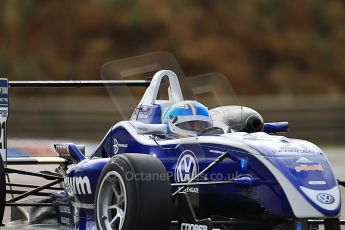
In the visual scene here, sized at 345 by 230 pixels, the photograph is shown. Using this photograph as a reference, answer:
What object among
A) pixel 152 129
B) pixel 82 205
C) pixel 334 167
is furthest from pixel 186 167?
pixel 334 167

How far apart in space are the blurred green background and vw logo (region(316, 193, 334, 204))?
2117cm

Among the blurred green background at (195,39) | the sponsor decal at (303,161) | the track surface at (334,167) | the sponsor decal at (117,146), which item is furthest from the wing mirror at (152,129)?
the blurred green background at (195,39)

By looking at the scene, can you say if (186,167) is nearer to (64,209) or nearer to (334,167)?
(64,209)

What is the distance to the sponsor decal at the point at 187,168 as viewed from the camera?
26.4 feet

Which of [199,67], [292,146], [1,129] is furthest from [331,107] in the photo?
Answer: [292,146]

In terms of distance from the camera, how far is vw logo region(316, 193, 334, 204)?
733cm

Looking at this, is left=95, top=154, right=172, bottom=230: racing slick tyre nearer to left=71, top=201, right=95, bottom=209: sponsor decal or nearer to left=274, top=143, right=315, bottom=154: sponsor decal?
left=71, top=201, right=95, bottom=209: sponsor decal

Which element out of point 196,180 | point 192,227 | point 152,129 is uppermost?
point 152,129

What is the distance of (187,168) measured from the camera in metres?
8.11

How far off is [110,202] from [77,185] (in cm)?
109

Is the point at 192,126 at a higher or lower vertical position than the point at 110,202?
higher

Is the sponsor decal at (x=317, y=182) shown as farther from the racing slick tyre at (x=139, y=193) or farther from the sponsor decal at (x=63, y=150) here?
the sponsor decal at (x=63, y=150)

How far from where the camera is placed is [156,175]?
7293mm

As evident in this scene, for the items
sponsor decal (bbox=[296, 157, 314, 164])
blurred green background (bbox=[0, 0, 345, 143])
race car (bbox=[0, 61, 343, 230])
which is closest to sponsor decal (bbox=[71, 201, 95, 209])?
race car (bbox=[0, 61, 343, 230])
